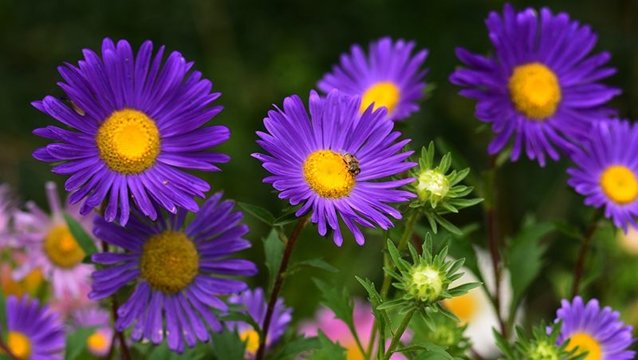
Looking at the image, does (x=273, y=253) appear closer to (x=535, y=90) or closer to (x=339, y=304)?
(x=339, y=304)

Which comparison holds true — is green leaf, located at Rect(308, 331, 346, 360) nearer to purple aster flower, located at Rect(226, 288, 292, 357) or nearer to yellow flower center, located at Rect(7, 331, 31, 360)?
purple aster flower, located at Rect(226, 288, 292, 357)

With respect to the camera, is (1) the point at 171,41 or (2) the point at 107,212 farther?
(1) the point at 171,41

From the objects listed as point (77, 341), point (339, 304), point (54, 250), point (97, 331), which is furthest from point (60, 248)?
point (339, 304)

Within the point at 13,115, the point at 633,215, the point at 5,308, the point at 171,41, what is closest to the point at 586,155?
the point at 633,215

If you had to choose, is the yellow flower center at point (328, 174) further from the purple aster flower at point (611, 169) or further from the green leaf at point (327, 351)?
the purple aster flower at point (611, 169)

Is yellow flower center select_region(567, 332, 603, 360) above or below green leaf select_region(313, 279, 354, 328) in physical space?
above

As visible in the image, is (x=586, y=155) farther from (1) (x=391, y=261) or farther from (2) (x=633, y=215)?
(1) (x=391, y=261)

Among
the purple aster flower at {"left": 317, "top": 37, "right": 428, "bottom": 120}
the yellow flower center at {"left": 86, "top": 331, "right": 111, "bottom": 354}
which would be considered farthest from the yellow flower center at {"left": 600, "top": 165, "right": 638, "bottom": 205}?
the yellow flower center at {"left": 86, "top": 331, "right": 111, "bottom": 354}

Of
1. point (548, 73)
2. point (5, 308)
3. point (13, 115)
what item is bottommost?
point (5, 308)
